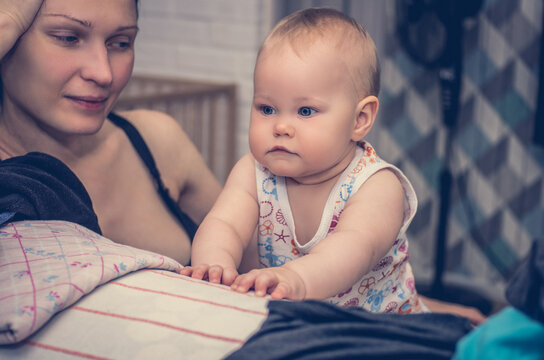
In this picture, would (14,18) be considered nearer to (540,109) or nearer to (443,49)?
(443,49)

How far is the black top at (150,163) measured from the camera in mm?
1457

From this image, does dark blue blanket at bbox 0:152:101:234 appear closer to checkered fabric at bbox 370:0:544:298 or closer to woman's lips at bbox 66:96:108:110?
woman's lips at bbox 66:96:108:110

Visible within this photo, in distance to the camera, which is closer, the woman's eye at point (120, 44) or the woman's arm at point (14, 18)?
the woman's arm at point (14, 18)

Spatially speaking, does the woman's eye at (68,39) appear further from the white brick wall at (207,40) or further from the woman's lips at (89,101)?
the white brick wall at (207,40)

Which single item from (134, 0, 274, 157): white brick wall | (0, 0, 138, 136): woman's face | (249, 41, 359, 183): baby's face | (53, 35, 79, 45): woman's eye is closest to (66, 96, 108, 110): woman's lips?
(0, 0, 138, 136): woman's face

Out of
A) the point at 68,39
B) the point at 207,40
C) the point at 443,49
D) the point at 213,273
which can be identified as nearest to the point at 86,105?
the point at 68,39

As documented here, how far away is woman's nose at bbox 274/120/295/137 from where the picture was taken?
0.94 metres

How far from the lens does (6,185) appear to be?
92 cm

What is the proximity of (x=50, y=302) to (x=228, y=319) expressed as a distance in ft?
0.73

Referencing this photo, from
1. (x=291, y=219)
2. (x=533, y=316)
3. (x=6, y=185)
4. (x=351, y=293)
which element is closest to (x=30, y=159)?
(x=6, y=185)

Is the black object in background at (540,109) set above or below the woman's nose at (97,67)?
below

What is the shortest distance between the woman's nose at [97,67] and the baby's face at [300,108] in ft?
1.15

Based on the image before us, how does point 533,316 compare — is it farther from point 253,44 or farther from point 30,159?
point 253,44

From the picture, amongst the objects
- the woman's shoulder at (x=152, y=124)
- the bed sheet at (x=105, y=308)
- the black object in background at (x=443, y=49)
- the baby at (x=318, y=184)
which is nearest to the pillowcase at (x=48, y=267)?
the bed sheet at (x=105, y=308)
